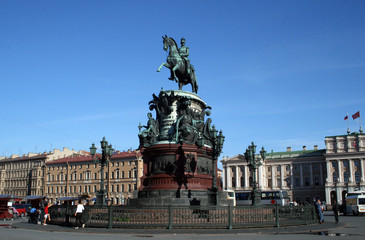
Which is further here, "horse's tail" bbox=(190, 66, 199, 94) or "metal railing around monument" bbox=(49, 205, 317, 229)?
"horse's tail" bbox=(190, 66, 199, 94)

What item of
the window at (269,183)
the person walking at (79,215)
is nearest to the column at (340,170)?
the window at (269,183)

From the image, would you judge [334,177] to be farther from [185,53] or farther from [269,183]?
[185,53]

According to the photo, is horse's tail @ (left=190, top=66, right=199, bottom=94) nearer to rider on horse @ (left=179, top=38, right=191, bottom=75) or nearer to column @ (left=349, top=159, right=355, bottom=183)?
rider on horse @ (left=179, top=38, right=191, bottom=75)

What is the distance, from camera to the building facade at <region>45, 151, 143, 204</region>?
316ft

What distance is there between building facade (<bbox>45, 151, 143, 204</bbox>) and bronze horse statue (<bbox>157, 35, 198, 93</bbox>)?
62759 millimetres

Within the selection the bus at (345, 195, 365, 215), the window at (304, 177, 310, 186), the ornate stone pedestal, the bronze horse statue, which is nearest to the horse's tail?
the bronze horse statue

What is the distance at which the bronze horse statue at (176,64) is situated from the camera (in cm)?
3070

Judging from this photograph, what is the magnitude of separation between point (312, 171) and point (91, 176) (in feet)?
218

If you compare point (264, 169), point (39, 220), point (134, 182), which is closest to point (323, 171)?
point (264, 169)

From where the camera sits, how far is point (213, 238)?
15336mm

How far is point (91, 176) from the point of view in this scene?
102938 millimetres

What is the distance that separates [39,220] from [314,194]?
107 m

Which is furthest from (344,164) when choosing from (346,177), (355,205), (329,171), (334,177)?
(355,205)

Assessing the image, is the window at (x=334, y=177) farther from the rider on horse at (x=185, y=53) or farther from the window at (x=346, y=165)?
the rider on horse at (x=185, y=53)
